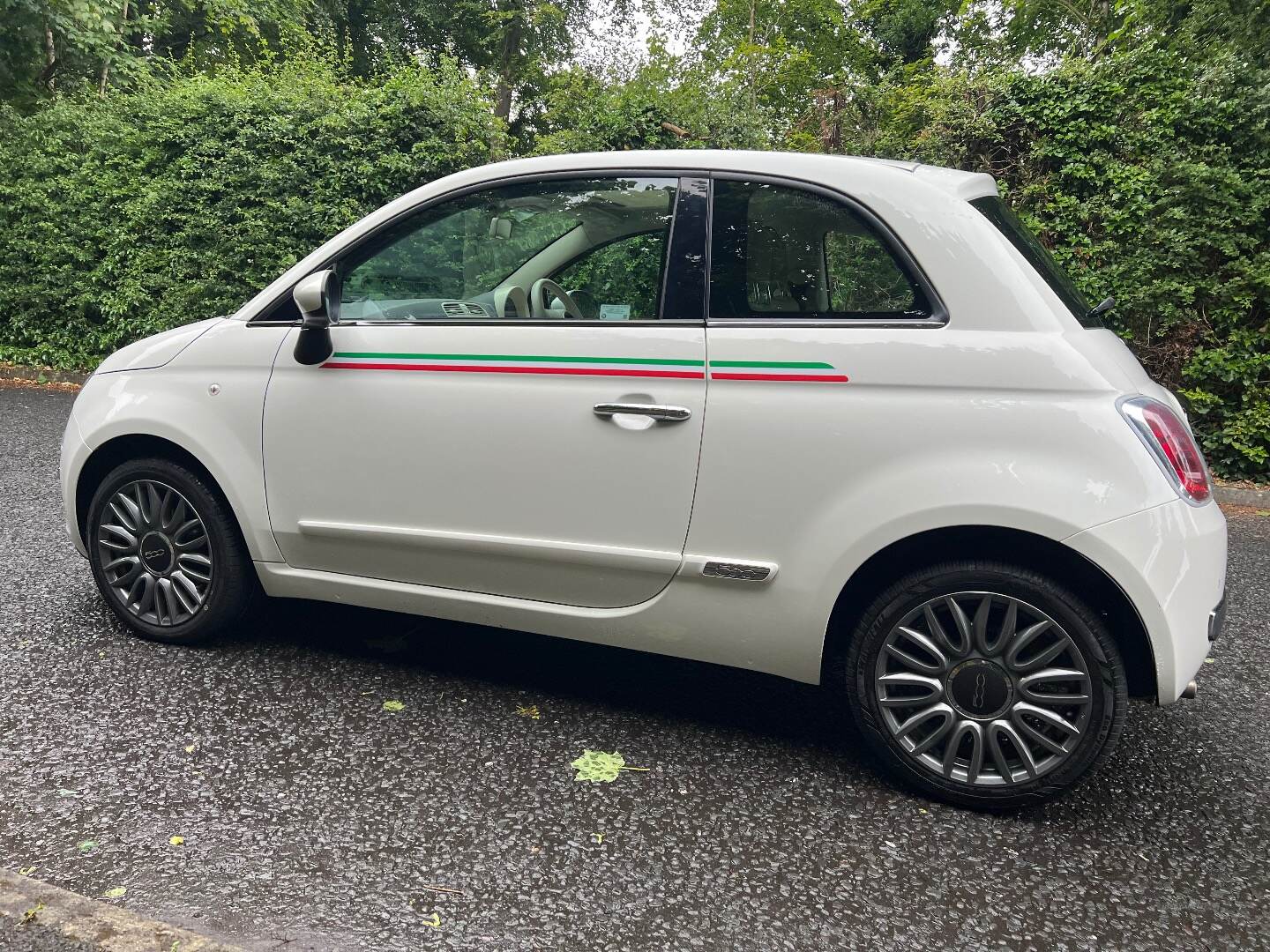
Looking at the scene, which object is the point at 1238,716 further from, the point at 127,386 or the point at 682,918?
the point at 127,386

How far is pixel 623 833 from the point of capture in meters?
2.40

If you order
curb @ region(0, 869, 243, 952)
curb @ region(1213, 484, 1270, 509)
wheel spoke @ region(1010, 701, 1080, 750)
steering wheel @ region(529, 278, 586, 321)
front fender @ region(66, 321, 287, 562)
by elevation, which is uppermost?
steering wheel @ region(529, 278, 586, 321)

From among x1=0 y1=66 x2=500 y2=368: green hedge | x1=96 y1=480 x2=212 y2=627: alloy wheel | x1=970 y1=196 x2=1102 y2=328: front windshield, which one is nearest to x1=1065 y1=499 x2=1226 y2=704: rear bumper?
x1=970 y1=196 x2=1102 y2=328: front windshield

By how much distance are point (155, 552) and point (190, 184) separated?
8263mm

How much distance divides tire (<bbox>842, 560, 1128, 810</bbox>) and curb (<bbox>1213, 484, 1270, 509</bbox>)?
17.6 feet

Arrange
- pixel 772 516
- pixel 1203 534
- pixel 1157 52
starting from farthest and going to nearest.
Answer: pixel 1157 52
pixel 772 516
pixel 1203 534

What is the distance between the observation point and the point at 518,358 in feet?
9.42

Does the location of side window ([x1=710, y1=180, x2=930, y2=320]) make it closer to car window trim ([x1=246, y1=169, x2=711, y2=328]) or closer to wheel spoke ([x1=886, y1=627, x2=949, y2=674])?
car window trim ([x1=246, y1=169, x2=711, y2=328])

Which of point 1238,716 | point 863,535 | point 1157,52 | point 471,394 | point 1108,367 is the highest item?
point 1157,52

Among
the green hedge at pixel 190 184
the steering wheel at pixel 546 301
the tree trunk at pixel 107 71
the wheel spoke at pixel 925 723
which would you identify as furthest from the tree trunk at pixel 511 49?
the wheel spoke at pixel 925 723

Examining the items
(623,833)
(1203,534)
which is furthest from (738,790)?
(1203,534)

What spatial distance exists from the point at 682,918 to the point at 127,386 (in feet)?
9.13

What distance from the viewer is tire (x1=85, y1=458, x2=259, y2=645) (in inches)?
133

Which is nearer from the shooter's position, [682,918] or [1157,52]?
[682,918]
